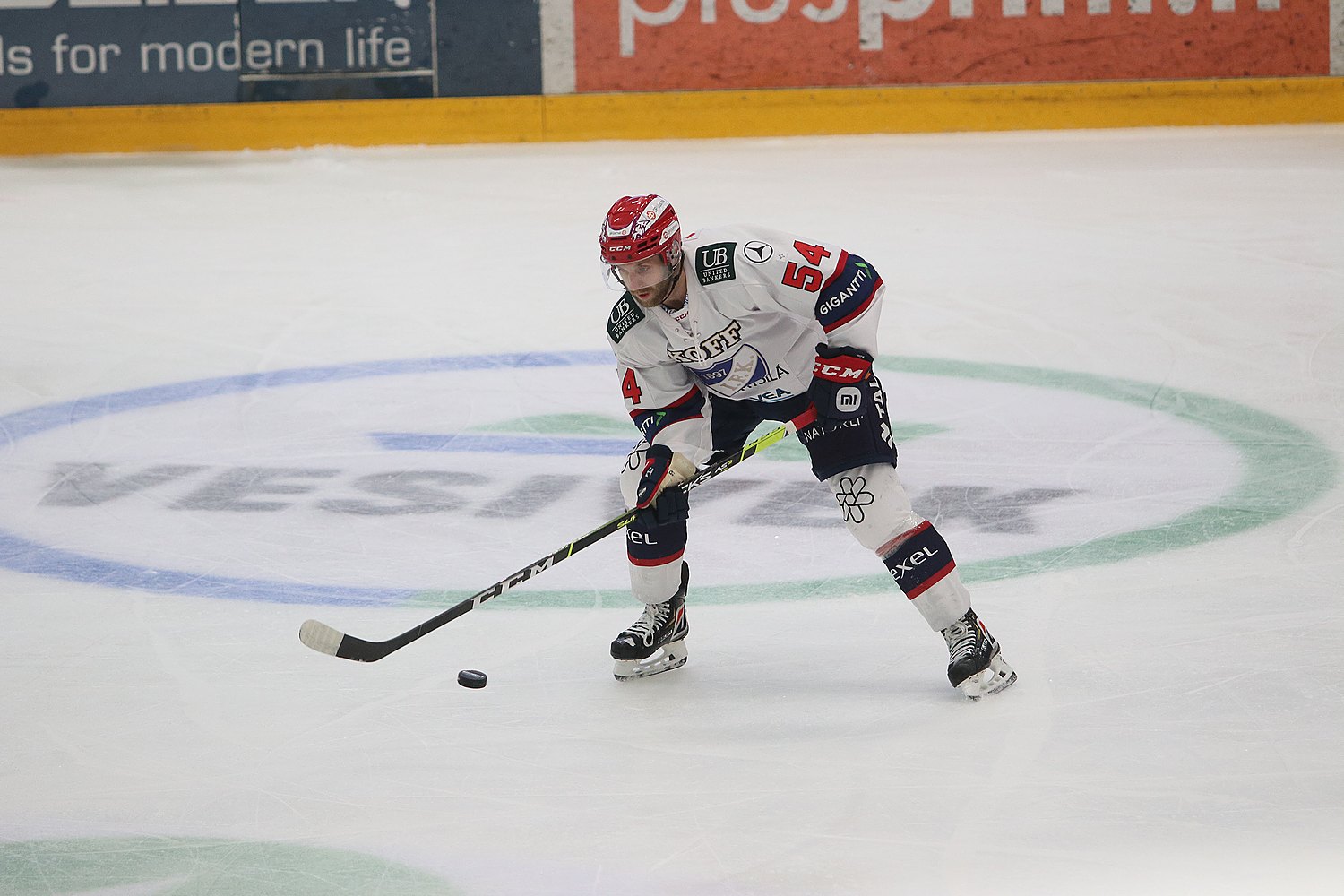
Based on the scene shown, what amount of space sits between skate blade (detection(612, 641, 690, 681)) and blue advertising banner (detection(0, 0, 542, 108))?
20.7 feet

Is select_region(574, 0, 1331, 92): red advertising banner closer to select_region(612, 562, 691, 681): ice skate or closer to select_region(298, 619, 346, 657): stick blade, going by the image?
select_region(612, 562, 691, 681): ice skate

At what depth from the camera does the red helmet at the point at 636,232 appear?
256 cm

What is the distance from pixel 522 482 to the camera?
408 centimetres

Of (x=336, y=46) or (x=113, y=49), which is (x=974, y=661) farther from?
(x=113, y=49)

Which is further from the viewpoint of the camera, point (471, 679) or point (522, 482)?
point (522, 482)

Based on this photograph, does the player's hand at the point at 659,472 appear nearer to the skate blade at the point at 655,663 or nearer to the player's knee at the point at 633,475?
the player's knee at the point at 633,475

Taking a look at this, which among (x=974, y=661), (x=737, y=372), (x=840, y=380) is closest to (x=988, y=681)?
(x=974, y=661)

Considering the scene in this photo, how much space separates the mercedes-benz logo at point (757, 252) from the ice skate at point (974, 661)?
2.31 ft

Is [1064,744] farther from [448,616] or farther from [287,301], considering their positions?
[287,301]

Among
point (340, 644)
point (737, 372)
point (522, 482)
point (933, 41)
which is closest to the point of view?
point (340, 644)

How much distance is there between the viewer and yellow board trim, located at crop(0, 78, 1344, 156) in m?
8.48

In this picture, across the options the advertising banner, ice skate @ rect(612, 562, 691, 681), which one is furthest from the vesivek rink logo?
the advertising banner

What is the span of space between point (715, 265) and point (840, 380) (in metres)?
0.28

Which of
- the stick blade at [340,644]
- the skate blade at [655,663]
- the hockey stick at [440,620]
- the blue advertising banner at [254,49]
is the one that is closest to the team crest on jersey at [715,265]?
the hockey stick at [440,620]
